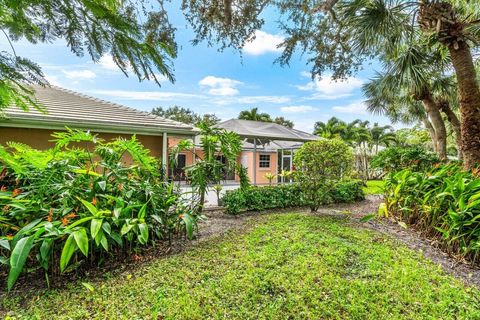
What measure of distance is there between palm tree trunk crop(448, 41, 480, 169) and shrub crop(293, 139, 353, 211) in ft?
8.16

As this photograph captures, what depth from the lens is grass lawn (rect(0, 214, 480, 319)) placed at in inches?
106

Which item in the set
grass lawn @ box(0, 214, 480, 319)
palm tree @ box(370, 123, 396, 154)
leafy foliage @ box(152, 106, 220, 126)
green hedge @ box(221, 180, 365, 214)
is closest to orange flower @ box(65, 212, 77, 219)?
grass lawn @ box(0, 214, 480, 319)

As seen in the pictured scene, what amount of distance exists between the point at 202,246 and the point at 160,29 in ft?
17.4

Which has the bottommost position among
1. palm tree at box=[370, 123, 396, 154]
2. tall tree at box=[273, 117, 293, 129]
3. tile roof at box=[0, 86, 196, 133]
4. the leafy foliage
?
tile roof at box=[0, 86, 196, 133]

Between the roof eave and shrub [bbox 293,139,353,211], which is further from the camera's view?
shrub [bbox 293,139,353,211]

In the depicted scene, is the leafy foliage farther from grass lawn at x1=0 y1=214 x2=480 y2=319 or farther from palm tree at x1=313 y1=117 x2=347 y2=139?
grass lawn at x1=0 y1=214 x2=480 y2=319

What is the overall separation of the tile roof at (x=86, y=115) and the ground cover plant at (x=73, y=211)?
9.57 ft

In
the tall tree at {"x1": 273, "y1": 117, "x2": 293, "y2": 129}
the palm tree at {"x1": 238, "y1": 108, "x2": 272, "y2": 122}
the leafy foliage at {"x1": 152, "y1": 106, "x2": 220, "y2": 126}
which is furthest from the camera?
the tall tree at {"x1": 273, "y1": 117, "x2": 293, "y2": 129}

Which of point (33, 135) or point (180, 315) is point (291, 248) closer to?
point (180, 315)

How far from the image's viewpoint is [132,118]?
825cm

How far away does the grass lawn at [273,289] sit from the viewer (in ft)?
8.85

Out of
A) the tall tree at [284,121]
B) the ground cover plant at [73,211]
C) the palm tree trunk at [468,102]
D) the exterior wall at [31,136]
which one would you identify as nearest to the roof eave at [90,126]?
the exterior wall at [31,136]

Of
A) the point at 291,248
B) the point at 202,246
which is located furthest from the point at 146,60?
the point at 291,248

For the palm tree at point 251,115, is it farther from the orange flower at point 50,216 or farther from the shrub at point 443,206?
the orange flower at point 50,216
